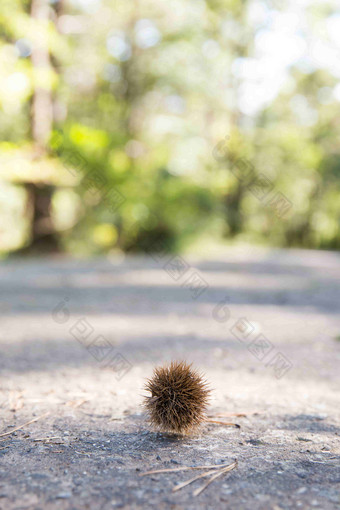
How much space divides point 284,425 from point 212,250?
33.3ft

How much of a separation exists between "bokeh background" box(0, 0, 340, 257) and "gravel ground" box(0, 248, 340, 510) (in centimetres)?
305

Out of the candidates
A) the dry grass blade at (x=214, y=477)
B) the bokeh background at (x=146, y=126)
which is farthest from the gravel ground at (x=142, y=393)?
the bokeh background at (x=146, y=126)

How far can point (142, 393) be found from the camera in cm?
241

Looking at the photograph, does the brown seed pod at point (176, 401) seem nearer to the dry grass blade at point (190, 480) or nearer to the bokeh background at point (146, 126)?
the dry grass blade at point (190, 480)

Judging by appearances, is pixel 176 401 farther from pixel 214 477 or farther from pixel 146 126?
pixel 146 126

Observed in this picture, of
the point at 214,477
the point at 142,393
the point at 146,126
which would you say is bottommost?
the point at 214,477

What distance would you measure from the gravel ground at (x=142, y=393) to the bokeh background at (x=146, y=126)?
305cm

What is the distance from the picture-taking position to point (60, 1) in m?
9.02

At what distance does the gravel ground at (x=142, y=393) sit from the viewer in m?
1.40

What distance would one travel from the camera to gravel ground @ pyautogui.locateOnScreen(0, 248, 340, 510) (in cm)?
140

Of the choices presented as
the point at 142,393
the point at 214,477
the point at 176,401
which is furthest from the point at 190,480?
the point at 142,393

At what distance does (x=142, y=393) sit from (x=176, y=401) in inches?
26.2

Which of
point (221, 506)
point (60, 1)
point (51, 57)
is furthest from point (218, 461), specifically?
point (60, 1)

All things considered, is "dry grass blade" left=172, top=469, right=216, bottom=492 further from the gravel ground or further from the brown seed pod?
the brown seed pod
